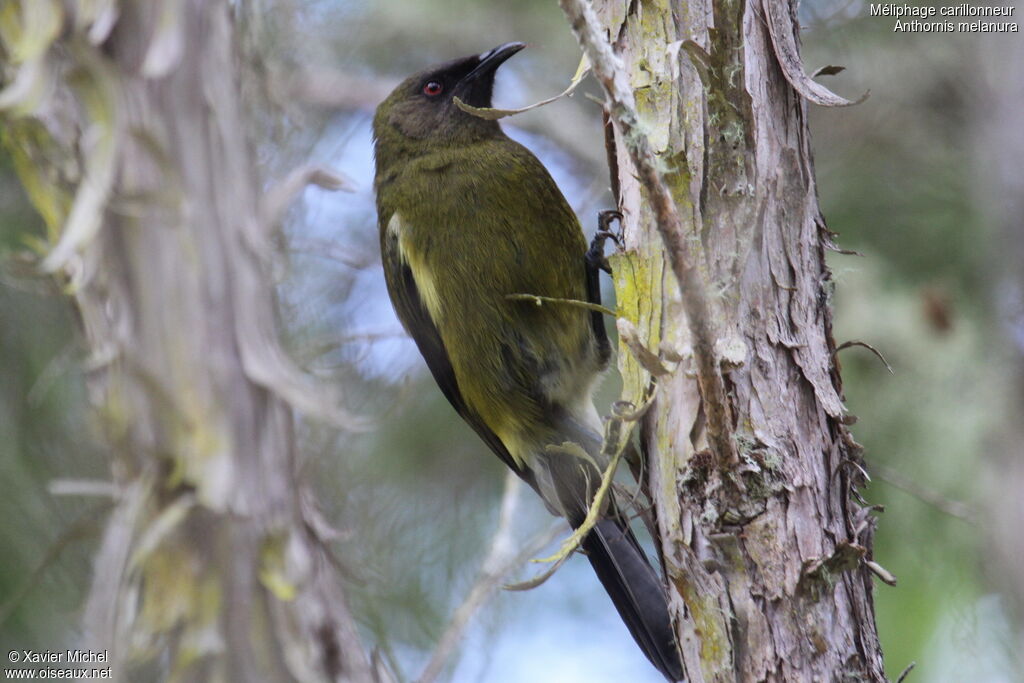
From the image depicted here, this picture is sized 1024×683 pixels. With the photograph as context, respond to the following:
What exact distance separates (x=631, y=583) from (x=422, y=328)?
124 cm

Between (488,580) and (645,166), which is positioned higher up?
(645,166)

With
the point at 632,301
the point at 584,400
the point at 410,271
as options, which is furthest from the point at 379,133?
the point at 632,301

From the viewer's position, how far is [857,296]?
428 centimetres

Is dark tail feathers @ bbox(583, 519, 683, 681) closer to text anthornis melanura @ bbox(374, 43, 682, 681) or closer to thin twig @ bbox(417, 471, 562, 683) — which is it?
text anthornis melanura @ bbox(374, 43, 682, 681)

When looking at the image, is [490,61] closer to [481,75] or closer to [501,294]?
[481,75]

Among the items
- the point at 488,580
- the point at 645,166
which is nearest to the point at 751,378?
the point at 645,166

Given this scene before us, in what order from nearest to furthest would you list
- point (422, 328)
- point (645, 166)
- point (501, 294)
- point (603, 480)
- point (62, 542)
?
point (62, 542)
point (645, 166)
point (603, 480)
point (501, 294)
point (422, 328)

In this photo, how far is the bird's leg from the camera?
324cm

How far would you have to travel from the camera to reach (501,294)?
338 cm

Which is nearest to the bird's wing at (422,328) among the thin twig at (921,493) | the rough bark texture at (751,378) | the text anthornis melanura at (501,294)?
the text anthornis melanura at (501,294)

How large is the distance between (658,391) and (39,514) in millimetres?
1553

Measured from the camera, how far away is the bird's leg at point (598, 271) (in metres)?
3.24

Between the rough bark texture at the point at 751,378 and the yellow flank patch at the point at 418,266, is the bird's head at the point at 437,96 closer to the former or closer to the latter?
the yellow flank patch at the point at 418,266

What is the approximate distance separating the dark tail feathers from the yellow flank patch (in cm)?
96
